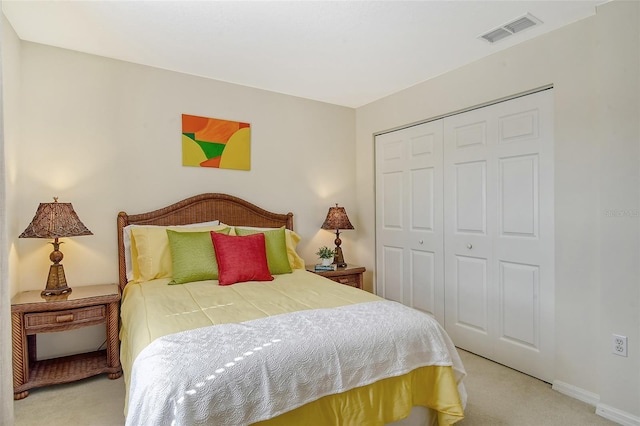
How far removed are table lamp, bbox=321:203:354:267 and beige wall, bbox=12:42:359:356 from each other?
31 cm

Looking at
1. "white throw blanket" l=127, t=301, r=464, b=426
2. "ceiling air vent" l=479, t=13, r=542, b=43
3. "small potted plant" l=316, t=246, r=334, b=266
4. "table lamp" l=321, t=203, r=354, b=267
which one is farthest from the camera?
"table lamp" l=321, t=203, r=354, b=267

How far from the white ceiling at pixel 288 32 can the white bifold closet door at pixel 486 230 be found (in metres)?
0.60

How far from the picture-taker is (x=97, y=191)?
2.89 m

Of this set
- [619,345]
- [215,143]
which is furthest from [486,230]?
[215,143]

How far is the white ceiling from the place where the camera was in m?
2.21

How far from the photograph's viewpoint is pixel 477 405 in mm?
2240

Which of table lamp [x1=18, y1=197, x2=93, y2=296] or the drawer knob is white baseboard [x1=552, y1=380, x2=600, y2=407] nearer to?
the drawer knob

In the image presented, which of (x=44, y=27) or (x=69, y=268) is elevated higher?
(x=44, y=27)

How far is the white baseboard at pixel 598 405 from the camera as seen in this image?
2.04 meters

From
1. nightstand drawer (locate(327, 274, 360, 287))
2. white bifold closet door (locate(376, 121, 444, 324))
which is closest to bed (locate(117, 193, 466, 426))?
nightstand drawer (locate(327, 274, 360, 287))

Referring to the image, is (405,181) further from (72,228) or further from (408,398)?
(72,228)

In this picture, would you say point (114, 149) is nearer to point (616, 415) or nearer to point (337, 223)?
point (337, 223)

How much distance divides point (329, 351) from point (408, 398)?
51 cm

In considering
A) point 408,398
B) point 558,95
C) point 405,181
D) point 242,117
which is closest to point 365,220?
point 405,181
